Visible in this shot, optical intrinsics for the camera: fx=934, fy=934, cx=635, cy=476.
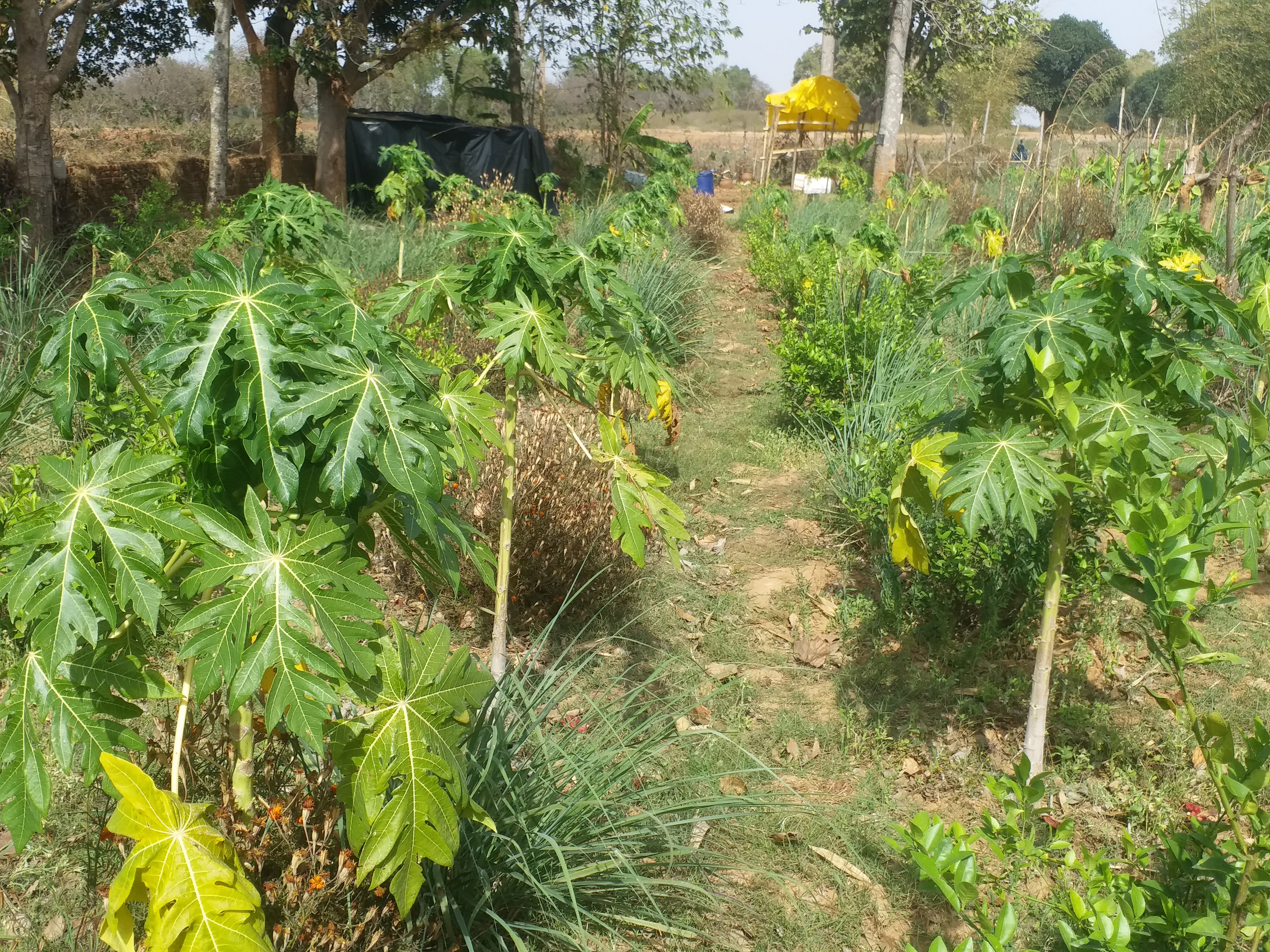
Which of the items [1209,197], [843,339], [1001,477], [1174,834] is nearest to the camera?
[1174,834]

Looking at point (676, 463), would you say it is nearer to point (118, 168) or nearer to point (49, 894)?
point (49, 894)

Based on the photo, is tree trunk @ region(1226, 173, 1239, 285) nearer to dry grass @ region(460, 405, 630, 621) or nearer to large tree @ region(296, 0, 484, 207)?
dry grass @ region(460, 405, 630, 621)

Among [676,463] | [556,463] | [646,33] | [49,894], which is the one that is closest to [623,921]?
[49,894]

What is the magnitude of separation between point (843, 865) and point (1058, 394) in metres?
1.43

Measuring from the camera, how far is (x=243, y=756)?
5.87ft

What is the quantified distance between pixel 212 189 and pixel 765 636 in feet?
27.9

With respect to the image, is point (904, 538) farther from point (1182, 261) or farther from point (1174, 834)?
point (1182, 261)

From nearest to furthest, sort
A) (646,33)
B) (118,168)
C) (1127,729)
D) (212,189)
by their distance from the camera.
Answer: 1. (1127,729)
2. (212,189)
3. (118,168)
4. (646,33)

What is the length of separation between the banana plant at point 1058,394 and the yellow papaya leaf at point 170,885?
169 cm

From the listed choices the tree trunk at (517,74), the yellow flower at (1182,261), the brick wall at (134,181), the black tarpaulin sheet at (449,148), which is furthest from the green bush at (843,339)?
the tree trunk at (517,74)

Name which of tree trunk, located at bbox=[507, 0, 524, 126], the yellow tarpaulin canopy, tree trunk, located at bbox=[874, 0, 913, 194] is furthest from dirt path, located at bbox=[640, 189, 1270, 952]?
the yellow tarpaulin canopy

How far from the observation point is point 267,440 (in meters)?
1.48

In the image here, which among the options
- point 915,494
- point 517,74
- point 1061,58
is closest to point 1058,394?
point 915,494

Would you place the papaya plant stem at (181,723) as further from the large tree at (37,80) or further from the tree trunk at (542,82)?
the tree trunk at (542,82)
